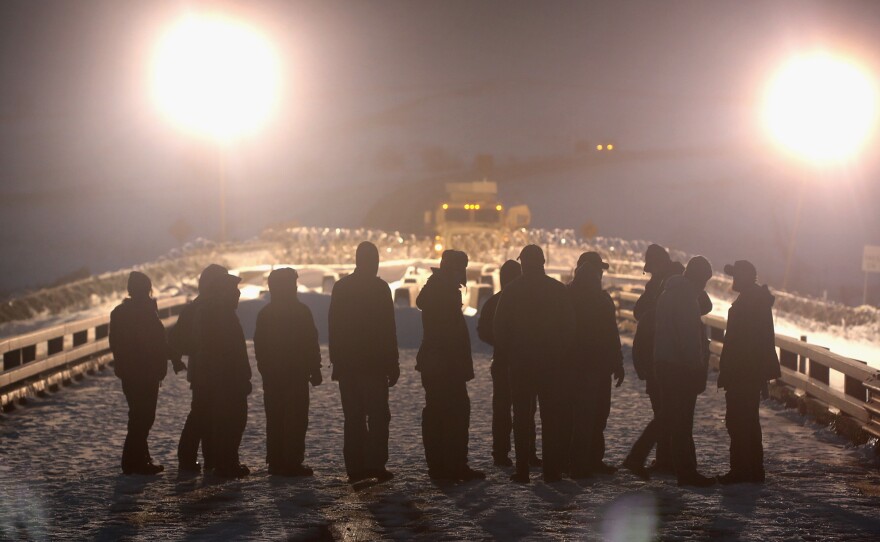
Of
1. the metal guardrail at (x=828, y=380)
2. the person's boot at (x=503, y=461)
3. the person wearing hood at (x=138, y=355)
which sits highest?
the person wearing hood at (x=138, y=355)

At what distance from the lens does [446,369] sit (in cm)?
1055

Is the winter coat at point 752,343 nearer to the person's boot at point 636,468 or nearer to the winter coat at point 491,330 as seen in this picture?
the person's boot at point 636,468

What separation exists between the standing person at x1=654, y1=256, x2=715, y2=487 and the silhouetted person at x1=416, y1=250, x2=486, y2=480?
1.61 metres

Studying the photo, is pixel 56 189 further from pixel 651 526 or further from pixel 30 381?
pixel 651 526

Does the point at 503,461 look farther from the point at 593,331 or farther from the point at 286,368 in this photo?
the point at 286,368

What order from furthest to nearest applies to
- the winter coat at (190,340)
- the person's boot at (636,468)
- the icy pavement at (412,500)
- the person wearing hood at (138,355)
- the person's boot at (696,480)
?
the person wearing hood at (138,355) < the winter coat at (190,340) < the person's boot at (636,468) < the person's boot at (696,480) < the icy pavement at (412,500)

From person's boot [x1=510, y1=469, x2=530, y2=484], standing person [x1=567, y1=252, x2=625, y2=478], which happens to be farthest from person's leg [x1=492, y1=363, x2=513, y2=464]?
person's boot [x1=510, y1=469, x2=530, y2=484]

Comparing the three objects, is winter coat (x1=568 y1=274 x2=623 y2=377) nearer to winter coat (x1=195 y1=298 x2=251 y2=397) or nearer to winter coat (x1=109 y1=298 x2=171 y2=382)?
winter coat (x1=195 y1=298 x2=251 y2=397)

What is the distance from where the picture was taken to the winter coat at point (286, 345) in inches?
426

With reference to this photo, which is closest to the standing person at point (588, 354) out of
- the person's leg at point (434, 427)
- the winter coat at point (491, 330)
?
the winter coat at point (491, 330)

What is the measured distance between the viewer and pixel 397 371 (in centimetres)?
1061

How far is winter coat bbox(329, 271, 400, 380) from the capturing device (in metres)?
10.6

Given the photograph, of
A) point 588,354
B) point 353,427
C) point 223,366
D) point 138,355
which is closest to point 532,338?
point 588,354

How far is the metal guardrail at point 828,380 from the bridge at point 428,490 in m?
0.03
